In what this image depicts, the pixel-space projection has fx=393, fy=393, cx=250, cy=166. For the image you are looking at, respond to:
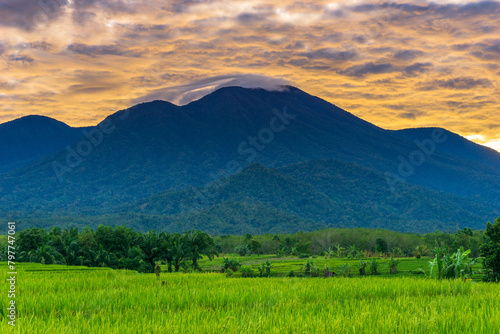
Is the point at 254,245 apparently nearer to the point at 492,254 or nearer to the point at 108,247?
the point at 108,247

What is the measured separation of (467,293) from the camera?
14.4 metres

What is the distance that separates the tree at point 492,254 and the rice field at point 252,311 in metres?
34.5

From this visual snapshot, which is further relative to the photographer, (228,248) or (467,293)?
(228,248)

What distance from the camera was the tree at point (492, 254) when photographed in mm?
43781

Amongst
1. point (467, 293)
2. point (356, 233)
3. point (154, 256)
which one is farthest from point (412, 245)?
point (467, 293)

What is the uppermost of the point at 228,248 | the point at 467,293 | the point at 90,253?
the point at 467,293

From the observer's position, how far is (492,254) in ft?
145

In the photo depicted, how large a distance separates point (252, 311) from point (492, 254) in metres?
44.3

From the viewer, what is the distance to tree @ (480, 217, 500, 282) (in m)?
43.8

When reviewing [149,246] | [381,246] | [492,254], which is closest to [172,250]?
[149,246]

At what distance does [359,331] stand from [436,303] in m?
4.26

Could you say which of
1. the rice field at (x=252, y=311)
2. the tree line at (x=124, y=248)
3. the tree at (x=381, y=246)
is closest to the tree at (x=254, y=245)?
the tree at (x=381, y=246)

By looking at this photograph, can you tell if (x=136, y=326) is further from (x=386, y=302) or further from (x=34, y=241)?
(x=34, y=241)

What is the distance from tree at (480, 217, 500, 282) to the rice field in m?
34.5
